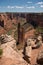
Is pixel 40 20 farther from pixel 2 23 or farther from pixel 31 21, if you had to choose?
pixel 2 23

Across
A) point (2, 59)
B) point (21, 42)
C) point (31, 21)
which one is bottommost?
point (31, 21)

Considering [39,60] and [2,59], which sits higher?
[2,59]

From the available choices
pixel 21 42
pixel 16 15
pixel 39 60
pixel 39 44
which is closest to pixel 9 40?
pixel 39 60

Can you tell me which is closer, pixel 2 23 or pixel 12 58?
pixel 12 58

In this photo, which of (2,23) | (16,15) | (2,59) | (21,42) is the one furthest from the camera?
(16,15)

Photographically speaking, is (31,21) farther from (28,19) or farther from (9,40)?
(9,40)

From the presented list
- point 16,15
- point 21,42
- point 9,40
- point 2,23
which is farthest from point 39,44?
point 16,15

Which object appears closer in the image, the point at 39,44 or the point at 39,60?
the point at 39,60

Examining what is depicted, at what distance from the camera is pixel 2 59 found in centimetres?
1294

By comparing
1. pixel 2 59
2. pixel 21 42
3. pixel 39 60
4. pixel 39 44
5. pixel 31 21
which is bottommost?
pixel 31 21

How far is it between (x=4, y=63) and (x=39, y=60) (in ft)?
15.3

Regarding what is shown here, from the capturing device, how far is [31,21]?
10344cm

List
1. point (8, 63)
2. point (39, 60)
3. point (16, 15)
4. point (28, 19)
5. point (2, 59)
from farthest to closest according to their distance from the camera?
point (16, 15) < point (28, 19) < point (39, 60) < point (2, 59) < point (8, 63)

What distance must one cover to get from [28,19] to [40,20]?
8.75 meters
